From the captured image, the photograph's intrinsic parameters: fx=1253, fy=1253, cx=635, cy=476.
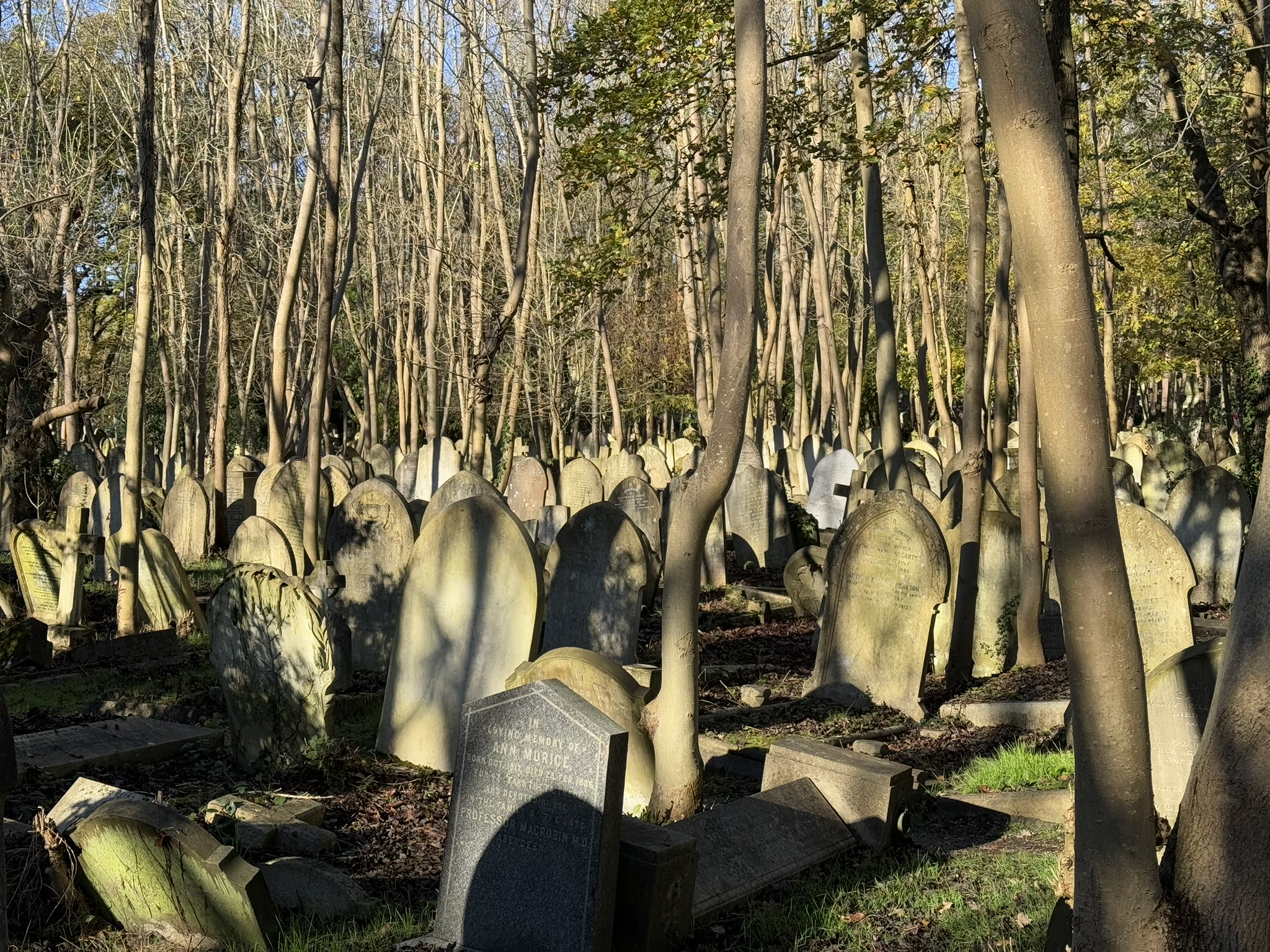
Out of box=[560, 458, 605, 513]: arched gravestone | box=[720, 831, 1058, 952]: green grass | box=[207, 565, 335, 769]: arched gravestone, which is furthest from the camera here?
box=[560, 458, 605, 513]: arched gravestone

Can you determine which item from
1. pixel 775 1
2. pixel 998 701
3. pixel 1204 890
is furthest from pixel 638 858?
pixel 775 1

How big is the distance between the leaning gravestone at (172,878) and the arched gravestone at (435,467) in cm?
1508

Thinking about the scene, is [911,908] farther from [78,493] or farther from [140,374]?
[78,493]

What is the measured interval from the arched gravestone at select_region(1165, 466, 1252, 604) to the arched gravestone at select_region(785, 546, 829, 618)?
3.82 meters

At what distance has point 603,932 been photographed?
4.41m

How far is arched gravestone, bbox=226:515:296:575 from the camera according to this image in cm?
1107

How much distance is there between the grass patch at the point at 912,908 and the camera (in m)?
4.71

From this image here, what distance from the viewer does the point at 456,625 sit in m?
7.75

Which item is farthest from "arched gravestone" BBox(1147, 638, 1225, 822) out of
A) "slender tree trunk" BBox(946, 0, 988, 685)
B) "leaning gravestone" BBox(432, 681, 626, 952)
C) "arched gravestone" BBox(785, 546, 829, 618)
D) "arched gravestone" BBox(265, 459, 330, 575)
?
"arched gravestone" BBox(265, 459, 330, 575)

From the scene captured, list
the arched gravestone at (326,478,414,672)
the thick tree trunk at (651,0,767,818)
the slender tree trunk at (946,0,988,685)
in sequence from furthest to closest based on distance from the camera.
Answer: the arched gravestone at (326,478,414,672) → the slender tree trunk at (946,0,988,685) → the thick tree trunk at (651,0,767,818)

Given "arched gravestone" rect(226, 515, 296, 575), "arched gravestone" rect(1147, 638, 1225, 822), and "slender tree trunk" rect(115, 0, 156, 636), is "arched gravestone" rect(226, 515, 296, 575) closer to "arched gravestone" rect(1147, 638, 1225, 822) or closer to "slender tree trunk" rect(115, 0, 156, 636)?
"slender tree trunk" rect(115, 0, 156, 636)

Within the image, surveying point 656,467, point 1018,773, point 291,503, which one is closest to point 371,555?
point 291,503

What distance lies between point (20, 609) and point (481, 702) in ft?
29.4

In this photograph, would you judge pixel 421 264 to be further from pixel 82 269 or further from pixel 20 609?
pixel 20 609
